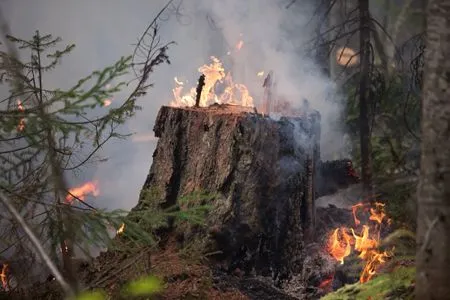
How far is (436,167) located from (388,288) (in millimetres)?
1313

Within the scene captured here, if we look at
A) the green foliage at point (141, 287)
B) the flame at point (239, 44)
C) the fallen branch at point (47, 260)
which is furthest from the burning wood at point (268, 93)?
the fallen branch at point (47, 260)

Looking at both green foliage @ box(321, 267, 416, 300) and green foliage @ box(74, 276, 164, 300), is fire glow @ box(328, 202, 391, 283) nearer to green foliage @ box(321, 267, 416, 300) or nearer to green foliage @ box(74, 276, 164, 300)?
green foliage @ box(321, 267, 416, 300)

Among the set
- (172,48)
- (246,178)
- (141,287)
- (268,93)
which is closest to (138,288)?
(141,287)

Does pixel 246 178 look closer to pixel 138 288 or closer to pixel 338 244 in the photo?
pixel 338 244

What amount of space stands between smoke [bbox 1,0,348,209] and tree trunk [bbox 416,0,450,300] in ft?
18.0

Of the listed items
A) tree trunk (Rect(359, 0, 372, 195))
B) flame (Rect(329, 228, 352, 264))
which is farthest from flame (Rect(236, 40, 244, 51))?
flame (Rect(329, 228, 352, 264))

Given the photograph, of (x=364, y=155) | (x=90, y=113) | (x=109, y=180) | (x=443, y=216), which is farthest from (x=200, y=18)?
(x=443, y=216)

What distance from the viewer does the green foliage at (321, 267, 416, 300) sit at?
3270 millimetres

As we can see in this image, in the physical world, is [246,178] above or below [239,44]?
below

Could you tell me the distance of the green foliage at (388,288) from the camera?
3270mm

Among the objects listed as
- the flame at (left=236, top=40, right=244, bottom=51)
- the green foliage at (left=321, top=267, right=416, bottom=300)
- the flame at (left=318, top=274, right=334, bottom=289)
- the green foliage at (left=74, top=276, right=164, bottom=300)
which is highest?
the flame at (left=236, top=40, right=244, bottom=51)

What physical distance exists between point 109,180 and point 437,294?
15.1 m

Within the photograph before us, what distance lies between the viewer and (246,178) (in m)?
6.45

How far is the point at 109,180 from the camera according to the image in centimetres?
1638
